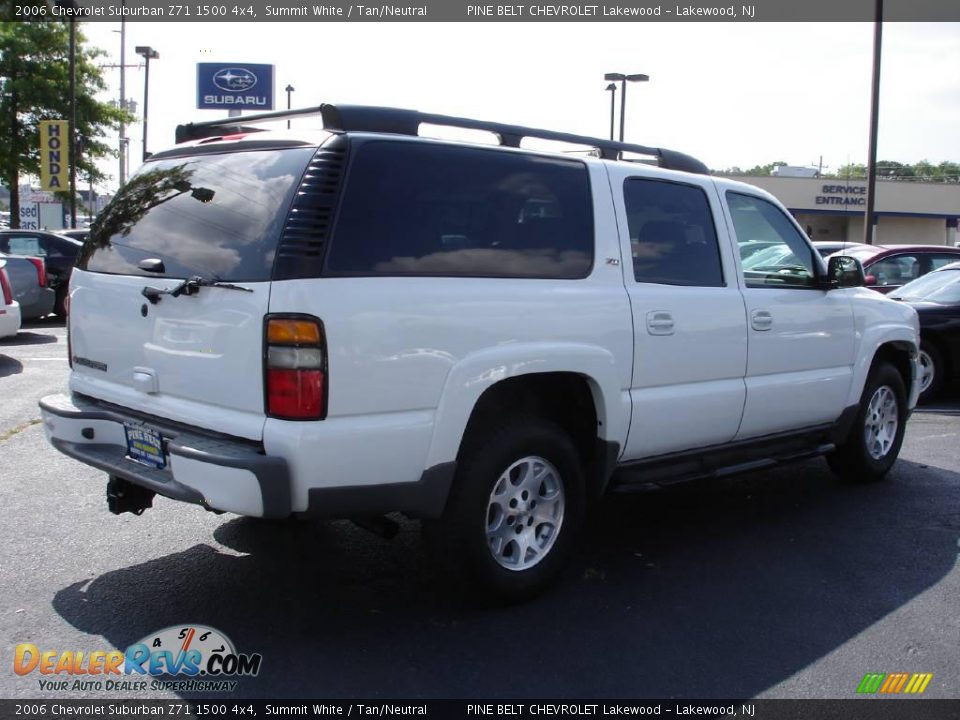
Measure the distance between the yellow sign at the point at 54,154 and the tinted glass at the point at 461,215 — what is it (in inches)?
1041

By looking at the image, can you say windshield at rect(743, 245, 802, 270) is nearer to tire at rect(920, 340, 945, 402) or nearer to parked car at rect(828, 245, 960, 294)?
tire at rect(920, 340, 945, 402)

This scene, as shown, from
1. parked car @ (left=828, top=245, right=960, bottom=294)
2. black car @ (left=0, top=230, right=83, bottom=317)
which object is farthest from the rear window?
black car @ (left=0, top=230, right=83, bottom=317)

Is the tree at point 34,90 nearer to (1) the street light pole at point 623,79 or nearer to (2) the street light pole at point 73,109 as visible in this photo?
(2) the street light pole at point 73,109

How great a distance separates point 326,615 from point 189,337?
1335 millimetres

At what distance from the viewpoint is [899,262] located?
39.9 feet

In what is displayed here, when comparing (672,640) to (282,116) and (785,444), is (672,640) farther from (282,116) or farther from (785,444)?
(282,116)

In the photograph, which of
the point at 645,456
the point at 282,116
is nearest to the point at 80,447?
the point at 282,116

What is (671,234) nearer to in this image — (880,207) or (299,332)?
(299,332)

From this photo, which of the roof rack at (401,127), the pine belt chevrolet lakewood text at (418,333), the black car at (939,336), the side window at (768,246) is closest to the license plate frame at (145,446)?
the pine belt chevrolet lakewood text at (418,333)

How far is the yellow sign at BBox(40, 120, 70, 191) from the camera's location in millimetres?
27312

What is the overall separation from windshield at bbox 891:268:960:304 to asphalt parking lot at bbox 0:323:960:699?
4.35 meters

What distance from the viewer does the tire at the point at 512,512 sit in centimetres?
397

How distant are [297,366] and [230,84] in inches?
697

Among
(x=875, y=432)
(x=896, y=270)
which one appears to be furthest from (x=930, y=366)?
(x=875, y=432)
